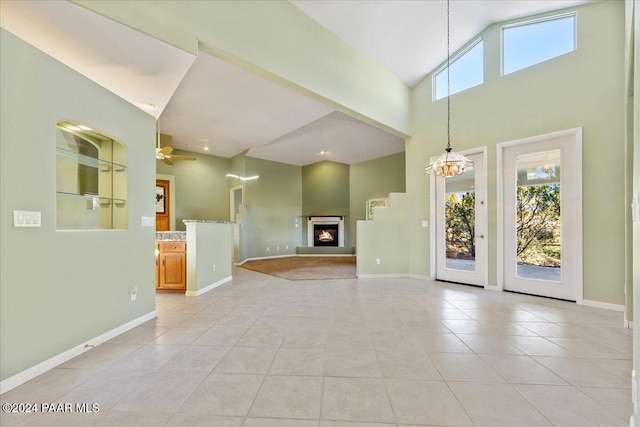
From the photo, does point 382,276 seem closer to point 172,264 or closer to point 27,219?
point 172,264

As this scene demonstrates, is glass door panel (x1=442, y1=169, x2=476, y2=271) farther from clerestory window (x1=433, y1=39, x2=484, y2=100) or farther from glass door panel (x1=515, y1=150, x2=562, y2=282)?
clerestory window (x1=433, y1=39, x2=484, y2=100)

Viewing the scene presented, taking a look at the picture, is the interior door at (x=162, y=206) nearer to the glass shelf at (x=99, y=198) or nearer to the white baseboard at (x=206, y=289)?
the white baseboard at (x=206, y=289)

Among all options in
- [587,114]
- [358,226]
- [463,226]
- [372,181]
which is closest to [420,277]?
[463,226]

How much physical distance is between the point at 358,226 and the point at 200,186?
5116mm

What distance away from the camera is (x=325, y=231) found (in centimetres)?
970

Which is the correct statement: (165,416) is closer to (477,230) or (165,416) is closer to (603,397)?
(603,397)

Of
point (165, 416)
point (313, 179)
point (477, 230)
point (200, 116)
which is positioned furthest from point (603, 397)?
point (313, 179)

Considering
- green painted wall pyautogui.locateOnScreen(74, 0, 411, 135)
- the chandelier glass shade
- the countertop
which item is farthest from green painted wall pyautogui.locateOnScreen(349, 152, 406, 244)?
the countertop

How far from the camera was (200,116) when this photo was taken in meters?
5.25

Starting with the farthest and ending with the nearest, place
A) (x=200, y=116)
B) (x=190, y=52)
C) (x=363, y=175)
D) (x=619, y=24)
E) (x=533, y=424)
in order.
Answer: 1. (x=363, y=175)
2. (x=200, y=116)
3. (x=619, y=24)
4. (x=190, y=52)
5. (x=533, y=424)

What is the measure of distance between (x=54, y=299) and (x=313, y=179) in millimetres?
8071

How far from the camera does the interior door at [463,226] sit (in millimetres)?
4531

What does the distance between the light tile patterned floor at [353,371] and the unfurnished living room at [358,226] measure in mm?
20

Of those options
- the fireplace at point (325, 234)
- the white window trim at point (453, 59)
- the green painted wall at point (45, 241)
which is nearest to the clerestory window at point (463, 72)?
the white window trim at point (453, 59)
